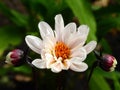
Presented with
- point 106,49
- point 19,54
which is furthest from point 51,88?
point 19,54

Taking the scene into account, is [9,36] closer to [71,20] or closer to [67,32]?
[71,20]

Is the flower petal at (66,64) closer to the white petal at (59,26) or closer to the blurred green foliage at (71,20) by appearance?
the white petal at (59,26)

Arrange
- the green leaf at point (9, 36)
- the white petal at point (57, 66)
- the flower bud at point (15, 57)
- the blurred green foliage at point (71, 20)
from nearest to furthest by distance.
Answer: the white petal at point (57, 66)
the flower bud at point (15, 57)
the blurred green foliage at point (71, 20)
the green leaf at point (9, 36)

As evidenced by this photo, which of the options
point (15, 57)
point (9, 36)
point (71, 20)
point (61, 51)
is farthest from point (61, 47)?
point (9, 36)

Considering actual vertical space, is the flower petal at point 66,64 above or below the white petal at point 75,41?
below

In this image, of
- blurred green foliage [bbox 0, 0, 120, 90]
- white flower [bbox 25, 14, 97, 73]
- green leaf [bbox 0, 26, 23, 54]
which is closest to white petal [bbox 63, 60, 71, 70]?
white flower [bbox 25, 14, 97, 73]

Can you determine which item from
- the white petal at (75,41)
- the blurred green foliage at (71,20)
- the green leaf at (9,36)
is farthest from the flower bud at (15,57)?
the green leaf at (9,36)
